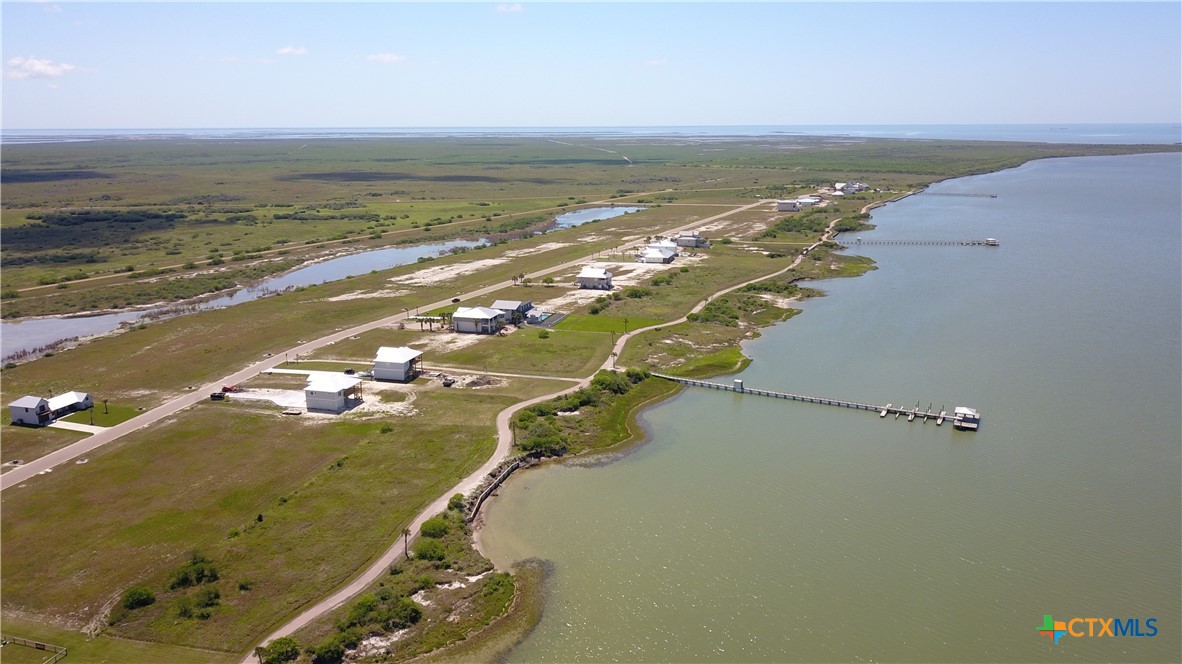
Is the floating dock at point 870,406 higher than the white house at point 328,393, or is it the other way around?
the white house at point 328,393

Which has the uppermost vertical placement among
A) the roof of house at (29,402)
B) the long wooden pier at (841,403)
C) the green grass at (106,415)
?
the roof of house at (29,402)

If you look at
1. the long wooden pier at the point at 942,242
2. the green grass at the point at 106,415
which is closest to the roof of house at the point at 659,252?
the long wooden pier at the point at 942,242

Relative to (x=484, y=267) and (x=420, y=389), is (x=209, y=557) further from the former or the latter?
(x=484, y=267)

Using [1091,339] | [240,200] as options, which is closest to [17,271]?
[240,200]

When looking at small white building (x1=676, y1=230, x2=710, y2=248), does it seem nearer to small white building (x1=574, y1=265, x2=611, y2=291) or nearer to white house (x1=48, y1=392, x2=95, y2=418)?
small white building (x1=574, y1=265, x2=611, y2=291)

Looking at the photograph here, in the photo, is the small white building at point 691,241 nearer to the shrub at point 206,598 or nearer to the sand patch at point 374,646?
the sand patch at point 374,646

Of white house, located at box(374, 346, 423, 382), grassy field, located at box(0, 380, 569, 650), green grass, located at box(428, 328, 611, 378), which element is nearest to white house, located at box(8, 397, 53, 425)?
grassy field, located at box(0, 380, 569, 650)
